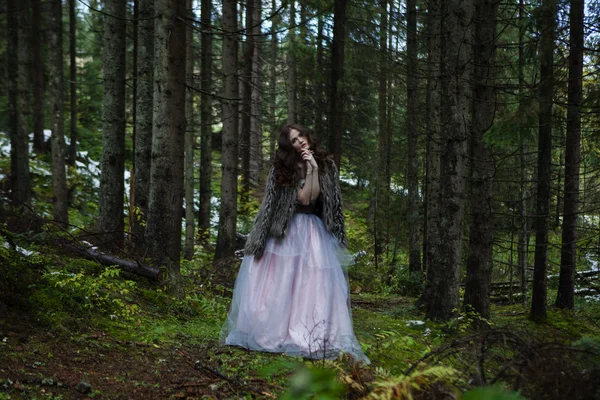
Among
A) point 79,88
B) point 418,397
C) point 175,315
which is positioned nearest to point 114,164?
point 175,315

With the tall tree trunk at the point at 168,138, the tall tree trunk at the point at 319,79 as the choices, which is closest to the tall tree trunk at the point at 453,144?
the tall tree trunk at the point at 168,138

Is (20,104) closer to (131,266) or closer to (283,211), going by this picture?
(131,266)

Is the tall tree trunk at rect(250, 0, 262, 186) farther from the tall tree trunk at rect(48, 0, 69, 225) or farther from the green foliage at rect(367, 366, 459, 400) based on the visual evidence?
the green foliage at rect(367, 366, 459, 400)

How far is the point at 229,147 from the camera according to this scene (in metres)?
12.8

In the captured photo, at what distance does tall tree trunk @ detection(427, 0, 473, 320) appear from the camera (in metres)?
6.76

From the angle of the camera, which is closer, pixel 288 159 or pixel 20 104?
pixel 288 159

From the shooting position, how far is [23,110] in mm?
15891

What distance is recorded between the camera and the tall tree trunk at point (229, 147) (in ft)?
41.1

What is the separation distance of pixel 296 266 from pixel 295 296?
1.08 ft

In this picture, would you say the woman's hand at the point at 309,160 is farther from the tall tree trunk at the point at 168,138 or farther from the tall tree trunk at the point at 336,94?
the tall tree trunk at the point at 336,94

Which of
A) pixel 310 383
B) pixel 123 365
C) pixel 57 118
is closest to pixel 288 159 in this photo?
pixel 123 365

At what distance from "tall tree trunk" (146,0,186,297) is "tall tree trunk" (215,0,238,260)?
209 inches

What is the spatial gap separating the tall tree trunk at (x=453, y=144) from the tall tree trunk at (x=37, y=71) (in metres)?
13.2

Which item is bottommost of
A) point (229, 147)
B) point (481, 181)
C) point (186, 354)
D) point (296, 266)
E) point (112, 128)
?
point (186, 354)
